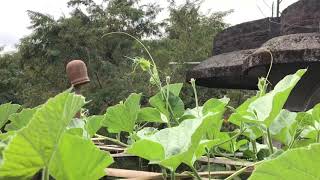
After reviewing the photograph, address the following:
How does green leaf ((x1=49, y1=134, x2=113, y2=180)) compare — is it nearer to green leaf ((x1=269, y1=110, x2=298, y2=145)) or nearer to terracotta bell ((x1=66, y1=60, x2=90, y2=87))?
green leaf ((x1=269, y1=110, x2=298, y2=145))

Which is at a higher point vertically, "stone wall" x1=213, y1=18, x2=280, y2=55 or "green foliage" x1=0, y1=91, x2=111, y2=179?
"stone wall" x1=213, y1=18, x2=280, y2=55

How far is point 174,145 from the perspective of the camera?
24 cm

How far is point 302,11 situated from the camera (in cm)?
324

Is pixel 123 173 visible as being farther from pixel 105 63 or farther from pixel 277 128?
pixel 105 63

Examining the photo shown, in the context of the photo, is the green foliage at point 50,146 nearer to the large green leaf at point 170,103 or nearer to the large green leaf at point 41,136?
the large green leaf at point 41,136

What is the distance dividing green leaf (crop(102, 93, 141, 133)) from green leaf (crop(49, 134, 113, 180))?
185mm

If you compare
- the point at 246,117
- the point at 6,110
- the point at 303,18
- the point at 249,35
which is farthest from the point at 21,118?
the point at 249,35

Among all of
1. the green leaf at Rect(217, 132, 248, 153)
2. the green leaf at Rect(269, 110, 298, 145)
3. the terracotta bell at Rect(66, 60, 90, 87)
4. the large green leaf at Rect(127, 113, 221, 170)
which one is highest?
the terracotta bell at Rect(66, 60, 90, 87)

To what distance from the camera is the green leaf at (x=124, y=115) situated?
16.1 inches

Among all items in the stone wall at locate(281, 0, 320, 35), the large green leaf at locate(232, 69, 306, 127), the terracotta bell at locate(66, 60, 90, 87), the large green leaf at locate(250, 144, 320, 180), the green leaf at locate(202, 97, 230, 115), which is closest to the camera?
the large green leaf at locate(250, 144, 320, 180)

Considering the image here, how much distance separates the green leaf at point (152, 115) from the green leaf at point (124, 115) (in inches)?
0.6

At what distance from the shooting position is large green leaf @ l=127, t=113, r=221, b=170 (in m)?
0.23

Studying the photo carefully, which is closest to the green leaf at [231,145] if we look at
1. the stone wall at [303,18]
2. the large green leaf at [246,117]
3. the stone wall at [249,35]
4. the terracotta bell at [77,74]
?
the large green leaf at [246,117]

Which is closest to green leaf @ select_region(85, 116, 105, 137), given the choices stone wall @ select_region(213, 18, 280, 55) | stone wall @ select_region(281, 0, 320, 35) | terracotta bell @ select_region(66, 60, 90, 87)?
terracotta bell @ select_region(66, 60, 90, 87)
